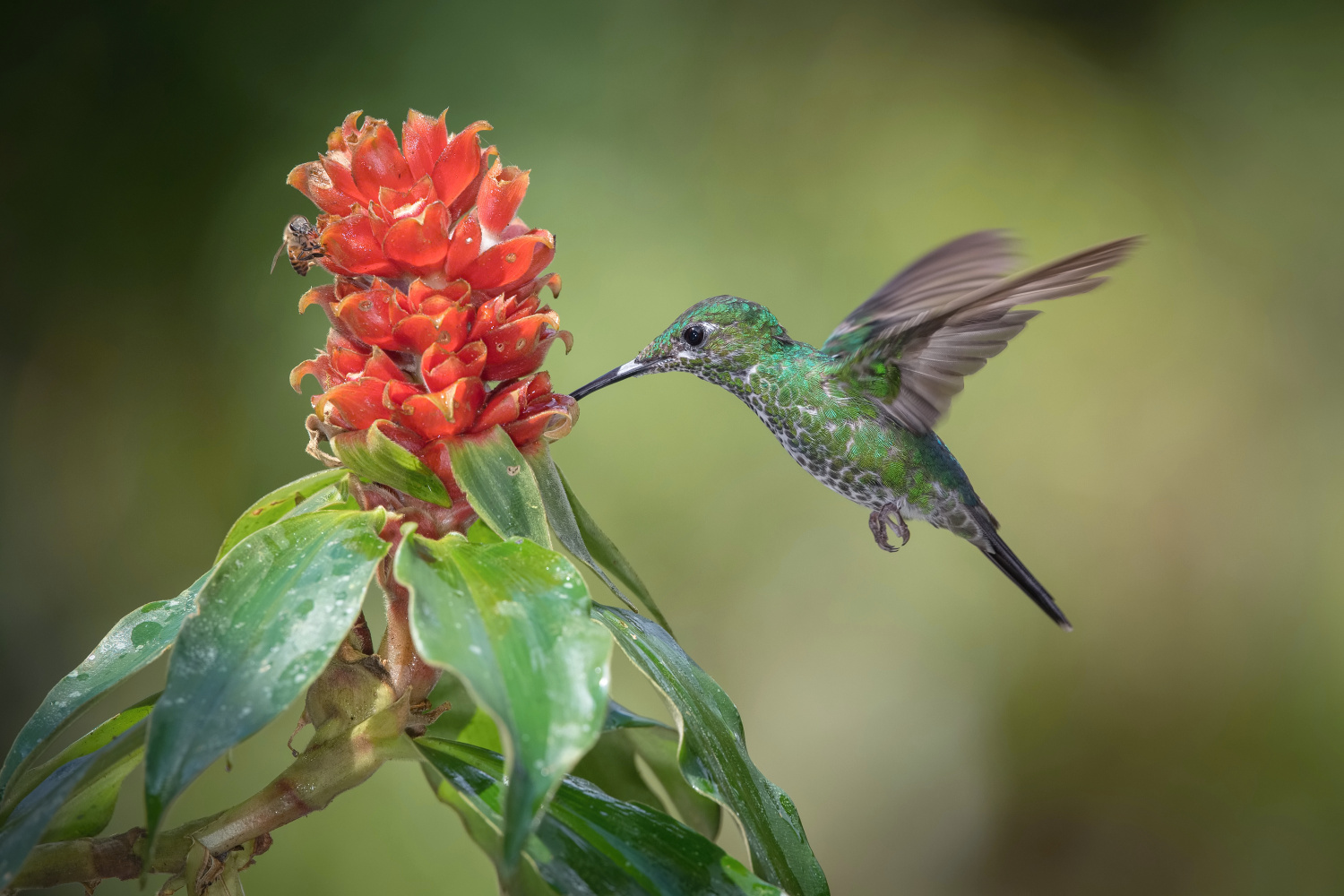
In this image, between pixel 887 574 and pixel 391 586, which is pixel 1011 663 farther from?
pixel 391 586

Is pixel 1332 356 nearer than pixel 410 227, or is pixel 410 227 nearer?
pixel 410 227

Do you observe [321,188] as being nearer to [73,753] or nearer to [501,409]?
[501,409]

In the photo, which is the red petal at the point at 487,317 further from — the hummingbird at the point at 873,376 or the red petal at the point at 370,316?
the hummingbird at the point at 873,376

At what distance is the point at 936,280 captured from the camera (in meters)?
1.27

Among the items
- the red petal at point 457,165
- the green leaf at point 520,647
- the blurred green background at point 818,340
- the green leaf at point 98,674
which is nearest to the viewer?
the green leaf at point 520,647

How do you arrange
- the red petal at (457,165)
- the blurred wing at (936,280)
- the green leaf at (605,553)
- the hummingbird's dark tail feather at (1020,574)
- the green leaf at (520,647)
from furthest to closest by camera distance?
the hummingbird's dark tail feather at (1020,574), the blurred wing at (936,280), the green leaf at (605,553), the red petal at (457,165), the green leaf at (520,647)

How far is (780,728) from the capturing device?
7.10 feet

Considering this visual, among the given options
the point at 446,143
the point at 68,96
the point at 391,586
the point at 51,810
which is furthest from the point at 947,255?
the point at 68,96

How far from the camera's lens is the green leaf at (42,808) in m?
0.48

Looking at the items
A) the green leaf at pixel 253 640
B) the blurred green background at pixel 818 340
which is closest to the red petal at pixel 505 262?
the green leaf at pixel 253 640

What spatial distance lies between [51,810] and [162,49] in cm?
198

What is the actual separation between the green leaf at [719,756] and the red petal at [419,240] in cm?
28

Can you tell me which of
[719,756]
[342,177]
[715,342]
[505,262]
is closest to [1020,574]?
[715,342]

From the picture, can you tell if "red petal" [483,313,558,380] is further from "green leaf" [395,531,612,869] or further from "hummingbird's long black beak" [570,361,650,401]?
"hummingbird's long black beak" [570,361,650,401]
